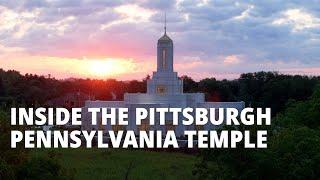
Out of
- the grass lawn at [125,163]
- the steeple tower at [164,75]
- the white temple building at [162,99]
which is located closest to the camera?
the grass lawn at [125,163]

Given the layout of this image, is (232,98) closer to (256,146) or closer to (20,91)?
(20,91)

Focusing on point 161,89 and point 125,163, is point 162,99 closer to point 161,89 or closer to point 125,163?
point 161,89

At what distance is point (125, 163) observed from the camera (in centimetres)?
3297

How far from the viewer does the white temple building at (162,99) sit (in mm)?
49875

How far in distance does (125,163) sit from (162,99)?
1950cm

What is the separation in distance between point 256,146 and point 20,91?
203ft

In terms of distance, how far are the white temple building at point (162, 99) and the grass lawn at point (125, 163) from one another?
33.1ft

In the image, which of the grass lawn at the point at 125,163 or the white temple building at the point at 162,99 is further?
the white temple building at the point at 162,99

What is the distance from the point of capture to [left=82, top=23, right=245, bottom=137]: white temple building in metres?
49.9

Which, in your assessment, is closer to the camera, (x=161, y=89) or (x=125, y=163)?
(x=125, y=163)

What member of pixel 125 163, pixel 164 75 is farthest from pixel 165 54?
pixel 125 163

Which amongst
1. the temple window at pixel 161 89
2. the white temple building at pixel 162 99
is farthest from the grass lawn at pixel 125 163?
the temple window at pixel 161 89

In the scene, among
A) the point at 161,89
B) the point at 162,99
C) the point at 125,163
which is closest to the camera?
the point at 125,163

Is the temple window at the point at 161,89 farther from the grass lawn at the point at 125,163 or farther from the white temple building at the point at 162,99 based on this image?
the grass lawn at the point at 125,163
